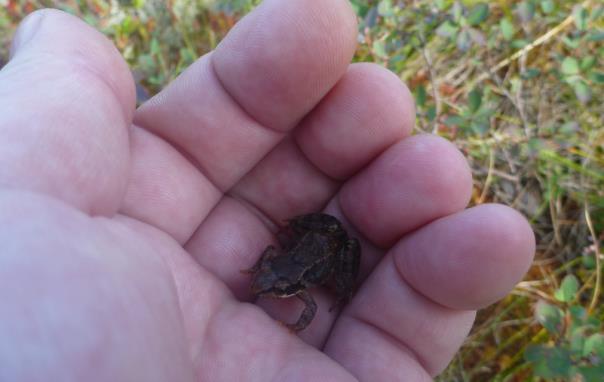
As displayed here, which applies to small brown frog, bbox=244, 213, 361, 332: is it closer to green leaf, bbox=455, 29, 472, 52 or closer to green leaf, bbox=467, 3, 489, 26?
green leaf, bbox=455, 29, 472, 52

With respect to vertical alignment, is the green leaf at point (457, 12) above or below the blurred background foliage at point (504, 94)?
above

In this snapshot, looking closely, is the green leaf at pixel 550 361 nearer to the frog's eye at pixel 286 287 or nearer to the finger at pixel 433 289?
the finger at pixel 433 289

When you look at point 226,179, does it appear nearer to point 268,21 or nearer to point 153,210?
point 153,210

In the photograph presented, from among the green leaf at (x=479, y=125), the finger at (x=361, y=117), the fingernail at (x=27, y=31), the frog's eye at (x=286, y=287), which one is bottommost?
the frog's eye at (x=286, y=287)

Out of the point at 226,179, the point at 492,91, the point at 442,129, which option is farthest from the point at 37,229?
the point at 492,91

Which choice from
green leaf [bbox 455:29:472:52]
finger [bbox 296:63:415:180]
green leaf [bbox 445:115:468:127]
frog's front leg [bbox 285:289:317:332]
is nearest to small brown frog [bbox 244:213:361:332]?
frog's front leg [bbox 285:289:317:332]

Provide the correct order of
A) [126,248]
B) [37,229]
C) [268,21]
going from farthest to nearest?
[268,21]
[126,248]
[37,229]

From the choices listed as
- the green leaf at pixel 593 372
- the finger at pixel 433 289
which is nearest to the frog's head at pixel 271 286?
the finger at pixel 433 289
